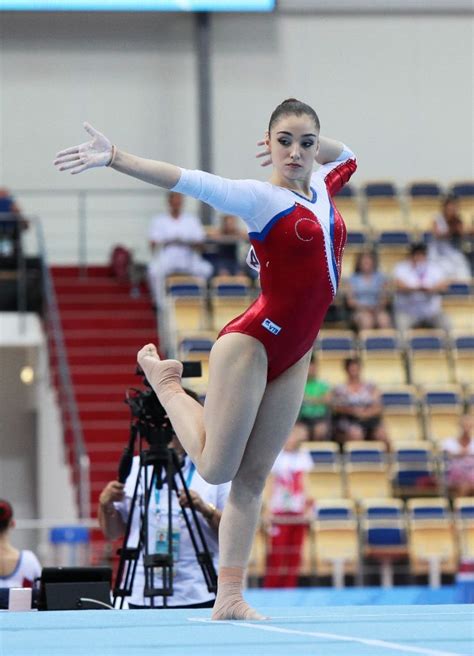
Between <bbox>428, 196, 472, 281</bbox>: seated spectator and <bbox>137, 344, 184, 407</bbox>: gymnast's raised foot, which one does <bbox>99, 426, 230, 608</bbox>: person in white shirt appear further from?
<bbox>428, 196, 472, 281</bbox>: seated spectator

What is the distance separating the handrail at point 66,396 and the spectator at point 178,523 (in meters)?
4.79

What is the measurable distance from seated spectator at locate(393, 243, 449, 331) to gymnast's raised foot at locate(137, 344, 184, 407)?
8757mm

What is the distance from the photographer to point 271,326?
4.04m

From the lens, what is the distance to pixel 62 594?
4.74 metres

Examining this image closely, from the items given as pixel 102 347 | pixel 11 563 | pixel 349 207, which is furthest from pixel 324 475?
pixel 11 563

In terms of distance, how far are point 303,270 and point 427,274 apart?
922cm

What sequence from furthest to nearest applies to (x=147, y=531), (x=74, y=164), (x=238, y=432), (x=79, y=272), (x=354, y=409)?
(x=79, y=272)
(x=354, y=409)
(x=147, y=531)
(x=238, y=432)
(x=74, y=164)

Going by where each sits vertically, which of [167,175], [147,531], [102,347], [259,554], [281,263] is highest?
[102,347]

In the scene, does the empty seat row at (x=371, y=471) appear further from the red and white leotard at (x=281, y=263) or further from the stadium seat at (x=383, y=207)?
the red and white leotard at (x=281, y=263)

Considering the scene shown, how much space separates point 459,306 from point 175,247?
2.83 m

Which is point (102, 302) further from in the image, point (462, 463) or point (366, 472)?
point (462, 463)

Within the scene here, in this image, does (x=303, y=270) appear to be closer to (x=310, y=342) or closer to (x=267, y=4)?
(x=310, y=342)

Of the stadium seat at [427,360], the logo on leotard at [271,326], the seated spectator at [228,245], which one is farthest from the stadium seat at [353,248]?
the logo on leotard at [271,326]

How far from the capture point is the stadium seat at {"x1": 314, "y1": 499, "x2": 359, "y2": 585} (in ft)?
34.3
